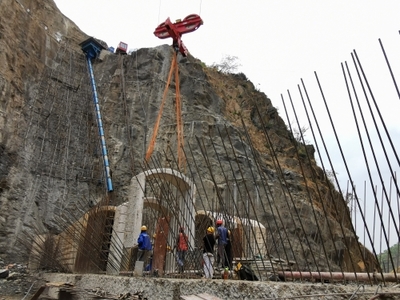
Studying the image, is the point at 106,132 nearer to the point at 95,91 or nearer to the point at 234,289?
the point at 95,91

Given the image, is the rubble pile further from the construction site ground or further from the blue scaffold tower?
the blue scaffold tower

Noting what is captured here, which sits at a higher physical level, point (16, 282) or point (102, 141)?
point (102, 141)

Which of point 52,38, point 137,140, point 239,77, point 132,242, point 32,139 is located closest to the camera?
point 132,242

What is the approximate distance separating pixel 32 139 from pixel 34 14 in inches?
298

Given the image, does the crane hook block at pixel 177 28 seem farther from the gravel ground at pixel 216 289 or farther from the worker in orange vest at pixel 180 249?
the gravel ground at pixel 216 289

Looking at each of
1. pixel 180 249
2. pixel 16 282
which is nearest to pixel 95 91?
pixel 16 282

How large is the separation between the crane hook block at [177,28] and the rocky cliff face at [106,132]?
145 inches

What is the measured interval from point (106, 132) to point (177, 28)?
549 cm

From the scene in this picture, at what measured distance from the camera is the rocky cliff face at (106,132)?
12.7 meters

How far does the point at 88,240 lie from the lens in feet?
18.6

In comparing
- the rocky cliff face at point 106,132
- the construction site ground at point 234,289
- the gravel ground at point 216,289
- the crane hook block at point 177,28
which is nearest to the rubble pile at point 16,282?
the rocky cliff face at point 106,132

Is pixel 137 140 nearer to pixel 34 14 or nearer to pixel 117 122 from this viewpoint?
pixel 117 122

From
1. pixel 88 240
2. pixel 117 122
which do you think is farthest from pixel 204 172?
pixel 88 240

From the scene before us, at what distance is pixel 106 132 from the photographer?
53.7 ft
